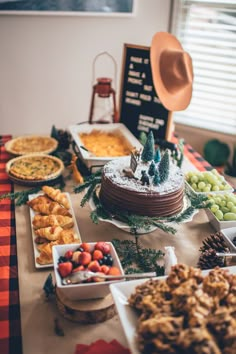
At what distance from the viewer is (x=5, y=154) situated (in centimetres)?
208

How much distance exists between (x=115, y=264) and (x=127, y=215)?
0.83 feet

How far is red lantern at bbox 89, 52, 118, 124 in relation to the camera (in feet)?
6.95

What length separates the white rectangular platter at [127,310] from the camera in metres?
0.85

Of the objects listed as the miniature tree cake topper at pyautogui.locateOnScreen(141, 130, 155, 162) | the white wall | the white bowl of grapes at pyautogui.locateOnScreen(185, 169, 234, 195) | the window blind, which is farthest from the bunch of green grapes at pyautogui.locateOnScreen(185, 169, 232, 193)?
the white wall

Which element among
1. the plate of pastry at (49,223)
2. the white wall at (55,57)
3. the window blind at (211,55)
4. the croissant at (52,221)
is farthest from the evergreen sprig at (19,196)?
the window blind at (211,55)

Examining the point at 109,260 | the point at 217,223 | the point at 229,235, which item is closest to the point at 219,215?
the point at 217,223

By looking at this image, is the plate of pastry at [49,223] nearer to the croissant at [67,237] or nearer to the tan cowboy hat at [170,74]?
the croissant at [67,237]

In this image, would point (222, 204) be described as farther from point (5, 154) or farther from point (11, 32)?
point (11, 32)

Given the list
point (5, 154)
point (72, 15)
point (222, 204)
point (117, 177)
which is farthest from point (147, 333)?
point (72, 15)

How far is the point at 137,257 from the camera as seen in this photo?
1.29 meters

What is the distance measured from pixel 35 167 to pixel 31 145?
27cm

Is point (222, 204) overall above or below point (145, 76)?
below

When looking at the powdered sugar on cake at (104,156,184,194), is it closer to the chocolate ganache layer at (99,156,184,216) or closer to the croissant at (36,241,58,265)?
the chocolate ganache layer at (99,156,184,216)

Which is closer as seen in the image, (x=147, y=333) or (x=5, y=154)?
(x=147, y=333)
